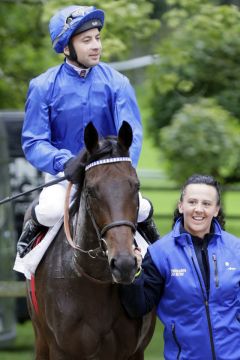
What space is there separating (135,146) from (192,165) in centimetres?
533

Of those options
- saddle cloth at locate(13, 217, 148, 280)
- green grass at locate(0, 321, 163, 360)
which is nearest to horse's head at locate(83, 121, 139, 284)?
saddle cloth at locate(13, 217, 148, 280)

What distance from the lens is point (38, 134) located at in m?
6.53

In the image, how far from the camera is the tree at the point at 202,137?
11.2 m

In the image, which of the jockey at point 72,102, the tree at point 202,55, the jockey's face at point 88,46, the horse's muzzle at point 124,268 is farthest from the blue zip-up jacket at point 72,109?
the tree at point 202,55

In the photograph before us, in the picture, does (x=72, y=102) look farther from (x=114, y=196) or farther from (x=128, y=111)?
(x=114, y=196)

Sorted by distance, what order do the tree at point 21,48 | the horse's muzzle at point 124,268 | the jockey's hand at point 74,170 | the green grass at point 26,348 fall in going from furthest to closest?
1. the tree at point 21,48
2. the green grass at point 26,348
3. the jockey's hand at point 74,170
4. the horse's muzzle at point 124,268

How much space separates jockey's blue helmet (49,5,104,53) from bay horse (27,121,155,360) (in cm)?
86

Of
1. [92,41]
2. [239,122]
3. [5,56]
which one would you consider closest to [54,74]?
[92,41]

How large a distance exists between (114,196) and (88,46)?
121cm

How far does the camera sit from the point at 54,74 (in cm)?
662

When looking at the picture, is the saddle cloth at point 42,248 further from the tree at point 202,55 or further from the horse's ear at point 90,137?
the tree at point 202,55

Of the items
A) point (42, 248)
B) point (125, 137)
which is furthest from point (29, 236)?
point (125, 137)

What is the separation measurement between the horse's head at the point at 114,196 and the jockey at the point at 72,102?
60cm

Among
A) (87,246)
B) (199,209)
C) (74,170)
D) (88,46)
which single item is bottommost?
(87,246)
